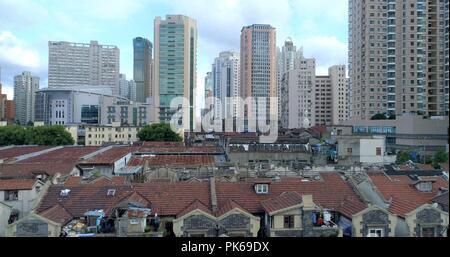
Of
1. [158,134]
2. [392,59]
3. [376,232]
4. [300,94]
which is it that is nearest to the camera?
[376,232]

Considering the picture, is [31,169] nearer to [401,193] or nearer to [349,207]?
[349,207]

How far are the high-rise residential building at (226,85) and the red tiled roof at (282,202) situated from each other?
17159 millimetres

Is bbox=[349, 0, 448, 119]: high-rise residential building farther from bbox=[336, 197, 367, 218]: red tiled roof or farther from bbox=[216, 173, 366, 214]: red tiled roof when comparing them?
bbox=[336, 197, 367, 218]: red tiled roof

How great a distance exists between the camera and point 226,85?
904 inches

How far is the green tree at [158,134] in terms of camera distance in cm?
1534

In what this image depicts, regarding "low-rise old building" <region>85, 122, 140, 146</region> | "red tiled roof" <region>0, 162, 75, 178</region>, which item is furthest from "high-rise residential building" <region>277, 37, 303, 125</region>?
"red tiled roof" <region>0, 162, 75, 178</region>

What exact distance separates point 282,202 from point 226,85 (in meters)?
20.1

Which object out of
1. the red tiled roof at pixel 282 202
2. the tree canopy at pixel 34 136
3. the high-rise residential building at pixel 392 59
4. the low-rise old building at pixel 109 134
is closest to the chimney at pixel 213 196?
the red tiled roof at pixel 282 202

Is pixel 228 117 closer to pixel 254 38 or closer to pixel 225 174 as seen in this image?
pixel 254 38

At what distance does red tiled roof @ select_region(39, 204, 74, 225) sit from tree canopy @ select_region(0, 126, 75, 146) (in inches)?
448

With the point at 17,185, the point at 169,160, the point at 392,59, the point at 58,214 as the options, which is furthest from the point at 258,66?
the point at 58,214

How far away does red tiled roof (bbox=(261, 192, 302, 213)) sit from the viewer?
292 cm
